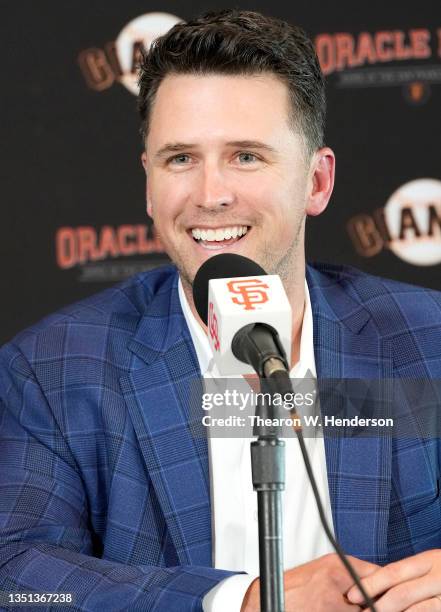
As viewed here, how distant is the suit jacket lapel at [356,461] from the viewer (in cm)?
182

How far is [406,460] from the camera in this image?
1.89 m

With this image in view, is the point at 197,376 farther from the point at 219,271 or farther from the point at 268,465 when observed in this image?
the point at 268,465

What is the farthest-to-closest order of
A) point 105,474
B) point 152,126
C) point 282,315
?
point 152,126 → point 105,474 → point 282,315

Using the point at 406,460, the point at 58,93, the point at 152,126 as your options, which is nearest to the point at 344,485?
the point at 406,460

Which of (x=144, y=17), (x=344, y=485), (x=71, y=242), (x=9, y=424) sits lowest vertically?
(x=344, y=485)

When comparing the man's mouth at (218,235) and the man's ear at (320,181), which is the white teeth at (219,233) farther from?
the man's ear at (320,181)

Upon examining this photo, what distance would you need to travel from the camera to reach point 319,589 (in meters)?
1.44

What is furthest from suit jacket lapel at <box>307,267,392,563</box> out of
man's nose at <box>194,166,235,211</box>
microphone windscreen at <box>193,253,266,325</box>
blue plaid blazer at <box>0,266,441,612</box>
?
microphone windscreen at <box>193,253,266,325</box>

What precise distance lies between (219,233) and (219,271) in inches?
19.9

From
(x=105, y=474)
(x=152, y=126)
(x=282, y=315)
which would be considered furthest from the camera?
(x=152, y=126)

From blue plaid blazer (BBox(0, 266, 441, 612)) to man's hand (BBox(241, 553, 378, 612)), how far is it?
270 mm

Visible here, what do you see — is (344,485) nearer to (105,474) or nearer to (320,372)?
(320,372)

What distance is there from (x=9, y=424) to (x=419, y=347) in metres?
0.77

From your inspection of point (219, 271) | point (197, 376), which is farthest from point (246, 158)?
point (219, 271)
